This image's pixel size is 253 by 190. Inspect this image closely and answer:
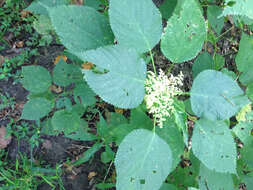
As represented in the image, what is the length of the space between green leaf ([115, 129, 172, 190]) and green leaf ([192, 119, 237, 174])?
0.63ft

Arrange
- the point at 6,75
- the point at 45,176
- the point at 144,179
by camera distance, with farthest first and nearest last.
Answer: the point at 6,75 → the point at 45,176 → the point at 144,179

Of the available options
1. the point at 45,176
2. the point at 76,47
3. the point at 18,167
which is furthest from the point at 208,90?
the point at 18,167

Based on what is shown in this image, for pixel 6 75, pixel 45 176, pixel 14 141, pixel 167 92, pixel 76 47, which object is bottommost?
pixel 45 176

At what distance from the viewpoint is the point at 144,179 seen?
1.18m

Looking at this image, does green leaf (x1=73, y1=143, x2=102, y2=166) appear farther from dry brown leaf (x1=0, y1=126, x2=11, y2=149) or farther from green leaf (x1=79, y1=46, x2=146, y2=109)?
green leaf (x1=79, y1=46, x2=146, y2=109)

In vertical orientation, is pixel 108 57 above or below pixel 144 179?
above

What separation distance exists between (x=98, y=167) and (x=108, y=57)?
1.37 m

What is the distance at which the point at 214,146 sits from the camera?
127cm

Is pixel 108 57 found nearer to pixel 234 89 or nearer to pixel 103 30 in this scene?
pixel 103 30

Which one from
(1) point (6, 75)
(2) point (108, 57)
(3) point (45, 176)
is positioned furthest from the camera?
(1) point (6, 75)

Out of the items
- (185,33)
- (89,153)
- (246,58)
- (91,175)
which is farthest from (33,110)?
(246,58)

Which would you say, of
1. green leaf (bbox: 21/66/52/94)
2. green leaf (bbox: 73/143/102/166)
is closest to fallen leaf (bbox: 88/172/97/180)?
green leaf (bbox: 73/143/102/166)

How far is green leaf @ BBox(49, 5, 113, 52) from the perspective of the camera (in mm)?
1168

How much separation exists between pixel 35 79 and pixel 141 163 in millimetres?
948
